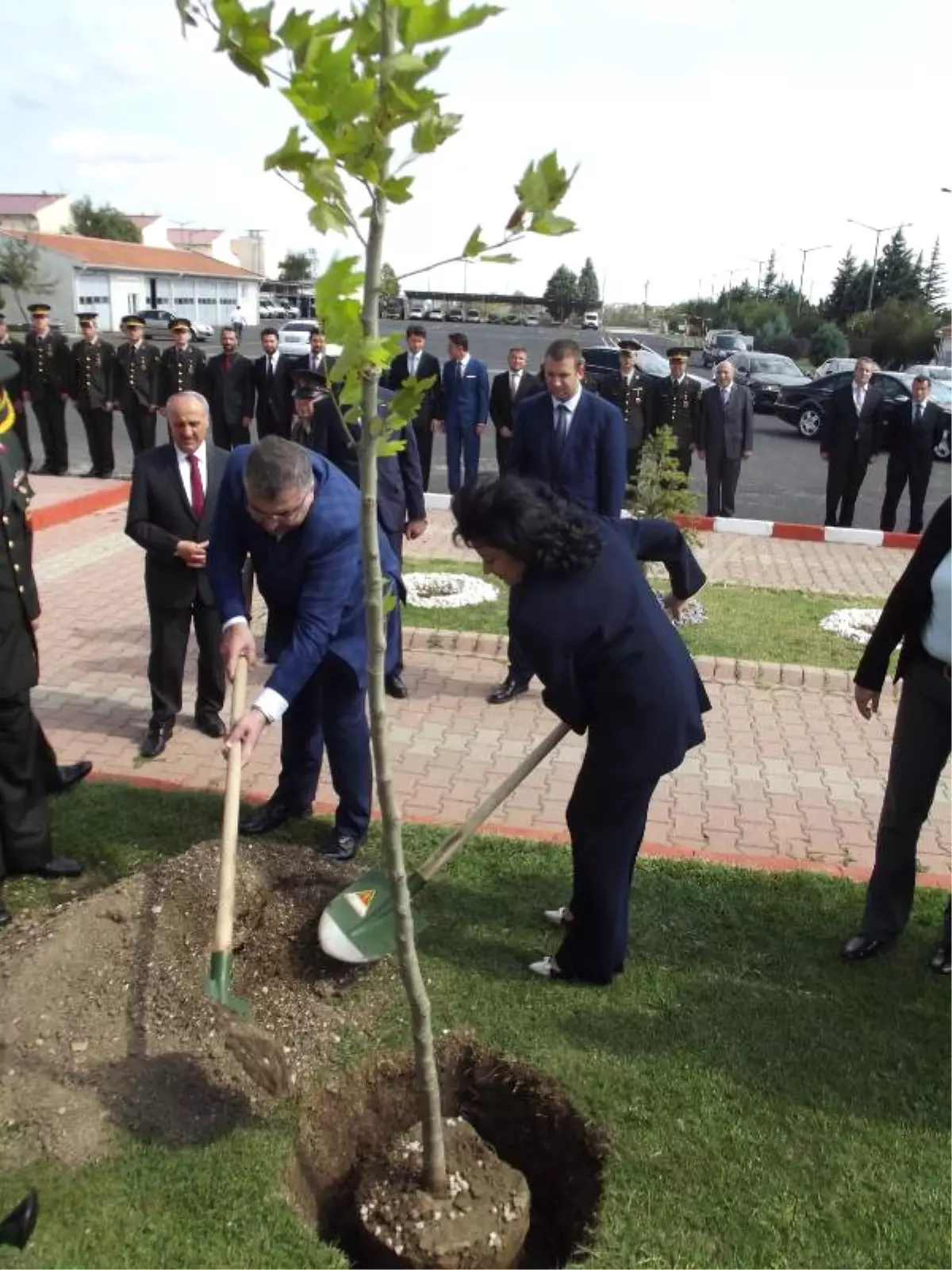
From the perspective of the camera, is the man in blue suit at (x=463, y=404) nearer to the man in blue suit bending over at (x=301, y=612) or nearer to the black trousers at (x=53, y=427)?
the black trousers at (x=53, y=427)

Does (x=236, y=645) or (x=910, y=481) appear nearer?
(x=236, y=645)

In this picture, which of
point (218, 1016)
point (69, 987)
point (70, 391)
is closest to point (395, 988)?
point (218, 1016)

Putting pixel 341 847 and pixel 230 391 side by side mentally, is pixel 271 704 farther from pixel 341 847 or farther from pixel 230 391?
pixel 230 391

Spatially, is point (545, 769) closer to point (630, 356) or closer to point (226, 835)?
point (226, 835)

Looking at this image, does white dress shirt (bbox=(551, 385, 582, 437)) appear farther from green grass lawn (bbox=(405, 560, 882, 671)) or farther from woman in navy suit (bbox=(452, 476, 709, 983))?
woman in navy suit (bbox=(452, 476, 709, 983))

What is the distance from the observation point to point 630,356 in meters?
11.8

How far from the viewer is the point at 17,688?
382 centimetres

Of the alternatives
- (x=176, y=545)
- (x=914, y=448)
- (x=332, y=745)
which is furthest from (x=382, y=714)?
(x=914, y=448)

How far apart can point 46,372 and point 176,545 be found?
8.67 meters

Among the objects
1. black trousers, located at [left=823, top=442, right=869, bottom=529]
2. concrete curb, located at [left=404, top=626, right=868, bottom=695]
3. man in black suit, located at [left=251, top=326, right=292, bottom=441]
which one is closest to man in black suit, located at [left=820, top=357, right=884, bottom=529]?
black trousers, located at [left=823, top=442, right=869, bottom=529]

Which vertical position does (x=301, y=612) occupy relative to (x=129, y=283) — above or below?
below

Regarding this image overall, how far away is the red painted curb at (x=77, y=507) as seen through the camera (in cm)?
981

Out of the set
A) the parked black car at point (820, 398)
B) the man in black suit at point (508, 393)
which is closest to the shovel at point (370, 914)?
the man in black suit at point (508, 393)

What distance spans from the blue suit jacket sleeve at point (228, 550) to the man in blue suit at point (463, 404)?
7.93 m
